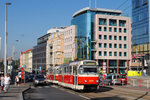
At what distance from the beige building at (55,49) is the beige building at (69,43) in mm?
5788

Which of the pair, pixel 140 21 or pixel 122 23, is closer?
pixel 140 21

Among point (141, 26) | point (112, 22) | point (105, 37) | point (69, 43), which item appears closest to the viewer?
point (141, 26)

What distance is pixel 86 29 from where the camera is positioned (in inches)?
3046

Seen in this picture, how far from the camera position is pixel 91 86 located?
24.3m

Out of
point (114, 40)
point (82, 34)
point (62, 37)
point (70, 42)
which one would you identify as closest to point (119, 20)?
point (114, 40)

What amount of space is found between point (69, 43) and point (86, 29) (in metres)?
12.8

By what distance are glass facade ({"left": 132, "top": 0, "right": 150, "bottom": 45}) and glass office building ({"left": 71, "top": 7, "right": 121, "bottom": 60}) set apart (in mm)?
7236

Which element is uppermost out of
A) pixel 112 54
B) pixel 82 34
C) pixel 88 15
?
pixel 88 15

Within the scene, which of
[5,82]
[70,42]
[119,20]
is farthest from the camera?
[70,42]

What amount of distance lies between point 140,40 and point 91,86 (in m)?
54.6

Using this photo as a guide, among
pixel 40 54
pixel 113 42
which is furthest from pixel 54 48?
pixel 113 42

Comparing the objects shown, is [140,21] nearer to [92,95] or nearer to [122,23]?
[122,23]

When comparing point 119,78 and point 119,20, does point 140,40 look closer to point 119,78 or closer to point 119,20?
point 119,20

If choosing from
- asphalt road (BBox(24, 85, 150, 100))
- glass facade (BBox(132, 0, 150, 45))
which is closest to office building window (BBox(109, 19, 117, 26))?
glass facade (BBox(132, 0, 150, 45))
